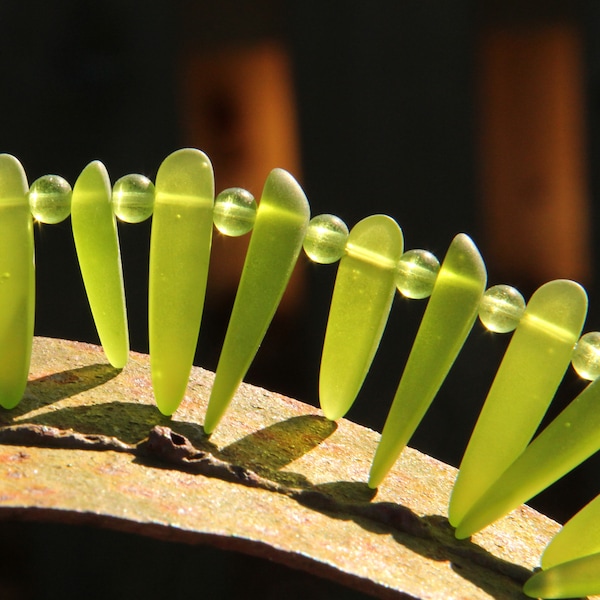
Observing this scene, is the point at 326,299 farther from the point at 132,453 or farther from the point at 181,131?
the point at 132,453

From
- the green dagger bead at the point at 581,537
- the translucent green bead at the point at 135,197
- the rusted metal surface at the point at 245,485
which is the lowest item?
the rusted metal surface at the point at 245,485

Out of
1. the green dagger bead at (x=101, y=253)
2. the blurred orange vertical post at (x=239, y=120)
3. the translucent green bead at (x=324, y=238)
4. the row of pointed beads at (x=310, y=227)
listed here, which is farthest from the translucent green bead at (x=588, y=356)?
the blurred orange vertical post at (x=239, y=120)

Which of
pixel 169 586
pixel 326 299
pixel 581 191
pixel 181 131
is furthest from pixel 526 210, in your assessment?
pixel 169 586

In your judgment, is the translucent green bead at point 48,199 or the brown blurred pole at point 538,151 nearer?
the translucent green bead at point 48,199

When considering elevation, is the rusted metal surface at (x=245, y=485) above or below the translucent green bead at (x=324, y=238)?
below

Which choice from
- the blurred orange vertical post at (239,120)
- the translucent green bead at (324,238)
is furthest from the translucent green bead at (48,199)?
the blurred orange vertical post at (239,120)

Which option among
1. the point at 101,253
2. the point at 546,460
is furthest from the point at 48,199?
the point at 546,460

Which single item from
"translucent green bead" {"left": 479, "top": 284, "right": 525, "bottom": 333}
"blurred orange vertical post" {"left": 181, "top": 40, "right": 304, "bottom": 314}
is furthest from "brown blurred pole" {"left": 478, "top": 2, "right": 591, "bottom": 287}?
"translucent green bead" {"left": 479, "top": 284, "right": 525, "bottom": 333}

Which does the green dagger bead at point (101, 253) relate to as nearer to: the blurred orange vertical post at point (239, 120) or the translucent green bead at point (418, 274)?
the translucent green bead at point (418, 274)
